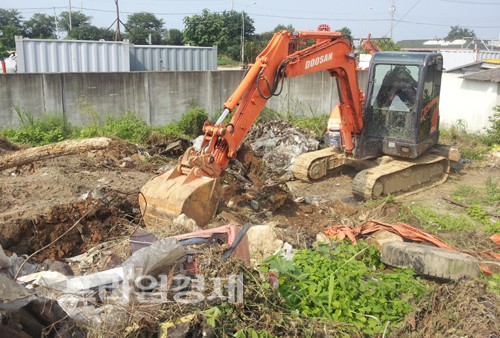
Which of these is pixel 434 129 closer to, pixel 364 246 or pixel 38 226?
pixel 364 246

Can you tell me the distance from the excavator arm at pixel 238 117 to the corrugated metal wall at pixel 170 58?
13.5 meters

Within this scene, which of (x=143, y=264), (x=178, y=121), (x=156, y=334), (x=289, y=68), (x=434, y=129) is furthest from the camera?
(x=178, y=121)

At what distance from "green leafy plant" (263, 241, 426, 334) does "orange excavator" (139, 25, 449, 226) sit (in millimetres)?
1926

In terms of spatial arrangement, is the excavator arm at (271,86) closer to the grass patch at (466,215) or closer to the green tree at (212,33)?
the grass patch at (466,215)

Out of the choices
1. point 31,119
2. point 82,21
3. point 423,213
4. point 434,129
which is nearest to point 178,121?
point 31,119

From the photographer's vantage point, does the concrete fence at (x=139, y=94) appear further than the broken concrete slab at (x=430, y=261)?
Yes

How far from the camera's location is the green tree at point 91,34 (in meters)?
48.2

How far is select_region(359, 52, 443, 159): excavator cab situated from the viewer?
8383mm

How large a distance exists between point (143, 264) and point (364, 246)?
3063mm

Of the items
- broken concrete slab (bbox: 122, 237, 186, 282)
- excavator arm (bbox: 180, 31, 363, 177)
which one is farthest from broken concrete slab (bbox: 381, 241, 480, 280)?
broken concrete slab (bbox: 122, 237, 186, 282)

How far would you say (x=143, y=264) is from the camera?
10.3ft

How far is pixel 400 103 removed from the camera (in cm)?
859

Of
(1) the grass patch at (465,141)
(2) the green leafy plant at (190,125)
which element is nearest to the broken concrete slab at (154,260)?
(2) the green leafy plant at (190,125)

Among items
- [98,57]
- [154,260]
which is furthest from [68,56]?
[154,260]
